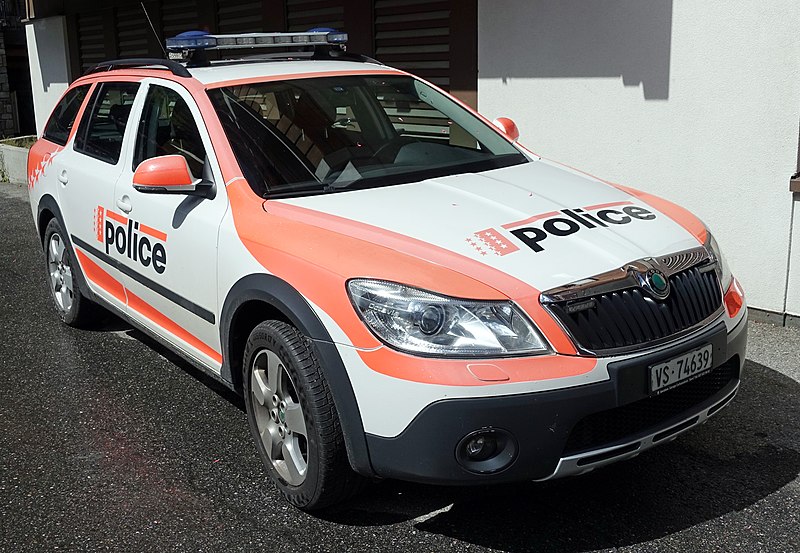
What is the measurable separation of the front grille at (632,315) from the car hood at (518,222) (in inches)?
4.2

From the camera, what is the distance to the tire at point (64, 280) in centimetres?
563

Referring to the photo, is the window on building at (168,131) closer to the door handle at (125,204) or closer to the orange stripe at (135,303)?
the door handle at (125,204)

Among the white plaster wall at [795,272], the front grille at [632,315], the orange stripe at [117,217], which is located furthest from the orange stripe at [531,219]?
the white plaster wall at [795,272]

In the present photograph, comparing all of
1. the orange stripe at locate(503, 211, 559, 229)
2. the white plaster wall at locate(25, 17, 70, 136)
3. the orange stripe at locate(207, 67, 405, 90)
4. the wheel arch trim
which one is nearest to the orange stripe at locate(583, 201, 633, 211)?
the orange stripe at locate(503, 211, 559, 229)

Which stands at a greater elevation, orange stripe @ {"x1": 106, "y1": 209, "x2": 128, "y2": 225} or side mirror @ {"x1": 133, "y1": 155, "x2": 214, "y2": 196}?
side mirror @ {"x1": 133, "y1": 155, "x2": 214, "y2": 196}

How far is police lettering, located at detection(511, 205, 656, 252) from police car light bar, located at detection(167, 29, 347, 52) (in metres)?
2.09

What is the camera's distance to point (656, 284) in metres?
3.19

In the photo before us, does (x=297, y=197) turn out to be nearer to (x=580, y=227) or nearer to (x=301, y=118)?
(x=301, y=118)

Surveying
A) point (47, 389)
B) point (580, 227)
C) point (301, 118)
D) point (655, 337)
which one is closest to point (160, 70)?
point (301, 118)

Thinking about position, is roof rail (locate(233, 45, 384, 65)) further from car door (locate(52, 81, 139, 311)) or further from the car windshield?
car door (locate(52, 81, 139, 311))

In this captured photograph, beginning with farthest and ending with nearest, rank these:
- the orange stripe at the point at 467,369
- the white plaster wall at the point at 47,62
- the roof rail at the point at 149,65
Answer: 1. the white plaster wall at the point at 47,62
2. the roof rail at the point at 149,65
3. the orange stripe at the point at 467,369

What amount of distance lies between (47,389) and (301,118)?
2119 mm

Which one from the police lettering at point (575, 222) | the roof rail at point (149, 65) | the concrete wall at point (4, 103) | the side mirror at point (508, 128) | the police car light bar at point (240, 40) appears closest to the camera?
the police lettering at point (575, 222)

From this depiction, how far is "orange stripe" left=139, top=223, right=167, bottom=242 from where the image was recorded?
4.20 meters
